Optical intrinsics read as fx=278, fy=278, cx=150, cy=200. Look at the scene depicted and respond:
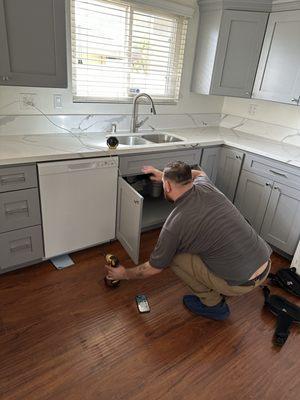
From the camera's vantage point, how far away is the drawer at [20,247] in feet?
6.22

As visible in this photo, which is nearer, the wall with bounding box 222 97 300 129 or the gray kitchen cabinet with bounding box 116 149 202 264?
the gray kitchen cabinet with bounding box 116 149 202 264

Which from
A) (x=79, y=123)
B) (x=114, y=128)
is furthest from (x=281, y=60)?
(x=79, y=123)

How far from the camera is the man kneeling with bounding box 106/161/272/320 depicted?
1.46m

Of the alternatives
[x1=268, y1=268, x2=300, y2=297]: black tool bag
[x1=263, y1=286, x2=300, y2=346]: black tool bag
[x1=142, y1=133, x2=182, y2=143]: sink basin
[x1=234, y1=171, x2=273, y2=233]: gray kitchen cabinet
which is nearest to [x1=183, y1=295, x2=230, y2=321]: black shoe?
[x1=263, y1=286, x2=300, y2=346]: black tool bag

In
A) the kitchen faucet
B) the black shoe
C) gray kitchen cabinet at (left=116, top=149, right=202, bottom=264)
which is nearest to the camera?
the black shoe

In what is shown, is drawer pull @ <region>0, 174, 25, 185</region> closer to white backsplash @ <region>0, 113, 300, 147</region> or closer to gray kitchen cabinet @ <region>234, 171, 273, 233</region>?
white backsplash @ <region>0, 113, 300, 147</region>

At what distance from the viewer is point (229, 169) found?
279cm

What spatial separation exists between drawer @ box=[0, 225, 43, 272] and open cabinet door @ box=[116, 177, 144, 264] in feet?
2.10

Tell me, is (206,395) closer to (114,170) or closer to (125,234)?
(125,234)

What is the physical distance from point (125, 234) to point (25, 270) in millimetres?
804

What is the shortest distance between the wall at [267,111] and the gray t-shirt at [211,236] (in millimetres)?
1743

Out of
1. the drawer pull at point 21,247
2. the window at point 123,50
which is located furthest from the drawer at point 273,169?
the drawer pull at point 21,247

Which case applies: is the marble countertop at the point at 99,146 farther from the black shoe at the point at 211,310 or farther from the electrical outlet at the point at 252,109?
the black shoe at the point at 211,310

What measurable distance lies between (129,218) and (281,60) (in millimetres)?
1924
